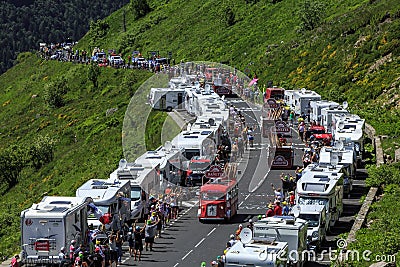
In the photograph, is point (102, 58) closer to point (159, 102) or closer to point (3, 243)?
point (159, 102)

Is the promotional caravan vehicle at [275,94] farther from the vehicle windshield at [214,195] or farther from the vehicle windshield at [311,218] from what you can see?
the vehicle windshield at [311,218]

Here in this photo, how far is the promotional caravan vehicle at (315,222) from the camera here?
125 feet

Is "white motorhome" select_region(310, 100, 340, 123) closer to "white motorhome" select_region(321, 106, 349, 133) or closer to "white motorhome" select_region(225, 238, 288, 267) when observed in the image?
"white motorhome" select_region(321, 106, 349, 133)

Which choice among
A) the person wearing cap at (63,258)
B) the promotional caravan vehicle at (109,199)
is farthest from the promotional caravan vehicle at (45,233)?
the promotional caravan vehicle at (109,199)

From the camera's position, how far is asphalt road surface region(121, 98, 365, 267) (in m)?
39.1

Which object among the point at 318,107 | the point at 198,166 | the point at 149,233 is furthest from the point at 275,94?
the point at 149,233

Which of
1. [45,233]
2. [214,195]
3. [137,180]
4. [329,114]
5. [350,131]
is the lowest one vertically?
[45,233]

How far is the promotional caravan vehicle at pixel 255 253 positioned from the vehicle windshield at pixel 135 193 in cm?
1384

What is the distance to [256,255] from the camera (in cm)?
3169

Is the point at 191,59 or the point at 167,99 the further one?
the point at 191,59

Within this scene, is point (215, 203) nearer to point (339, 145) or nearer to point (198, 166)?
point (198, 166)

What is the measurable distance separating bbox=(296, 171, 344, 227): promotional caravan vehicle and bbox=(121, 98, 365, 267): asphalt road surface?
0.74 m

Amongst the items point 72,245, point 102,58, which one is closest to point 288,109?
point 72,245

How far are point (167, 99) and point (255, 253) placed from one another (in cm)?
5815
